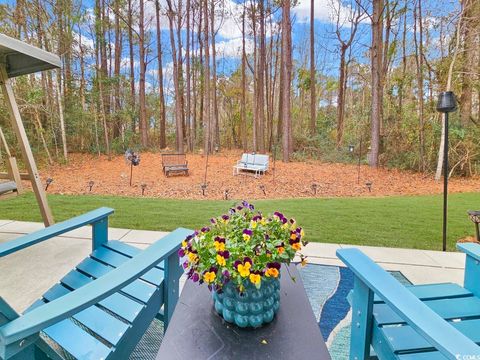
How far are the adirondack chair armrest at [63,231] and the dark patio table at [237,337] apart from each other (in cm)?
77

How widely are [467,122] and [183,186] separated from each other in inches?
293

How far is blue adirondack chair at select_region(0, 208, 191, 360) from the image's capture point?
0.75 meters

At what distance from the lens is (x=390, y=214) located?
4.07 meters

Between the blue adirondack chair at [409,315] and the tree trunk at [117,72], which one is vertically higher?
the tree trunk at [117,72]

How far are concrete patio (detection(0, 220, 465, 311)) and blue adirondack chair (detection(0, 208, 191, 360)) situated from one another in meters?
0.72

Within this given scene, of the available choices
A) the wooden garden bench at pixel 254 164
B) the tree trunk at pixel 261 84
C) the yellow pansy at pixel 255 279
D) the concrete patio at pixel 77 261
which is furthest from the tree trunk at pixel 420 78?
the yellow pansy at pixel 255 279

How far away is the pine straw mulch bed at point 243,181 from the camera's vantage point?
6145 mm

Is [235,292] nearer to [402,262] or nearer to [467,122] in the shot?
[402,262]

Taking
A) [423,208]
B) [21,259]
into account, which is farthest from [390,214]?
[21,259]

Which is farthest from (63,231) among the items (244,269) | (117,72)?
(117,72)

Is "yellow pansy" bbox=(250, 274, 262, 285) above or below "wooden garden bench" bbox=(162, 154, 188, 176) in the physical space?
below

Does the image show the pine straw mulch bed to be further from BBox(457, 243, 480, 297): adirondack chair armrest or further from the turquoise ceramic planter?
the turquoise ceramic planter

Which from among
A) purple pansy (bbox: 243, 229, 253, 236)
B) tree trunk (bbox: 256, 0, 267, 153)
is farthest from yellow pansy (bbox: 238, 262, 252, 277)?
tree trunk (bbox: 256, 0, 267, 153)

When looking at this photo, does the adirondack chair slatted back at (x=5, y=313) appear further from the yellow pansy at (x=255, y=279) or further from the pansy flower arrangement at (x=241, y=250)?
the yellow pansy at (x=255, y=279)
